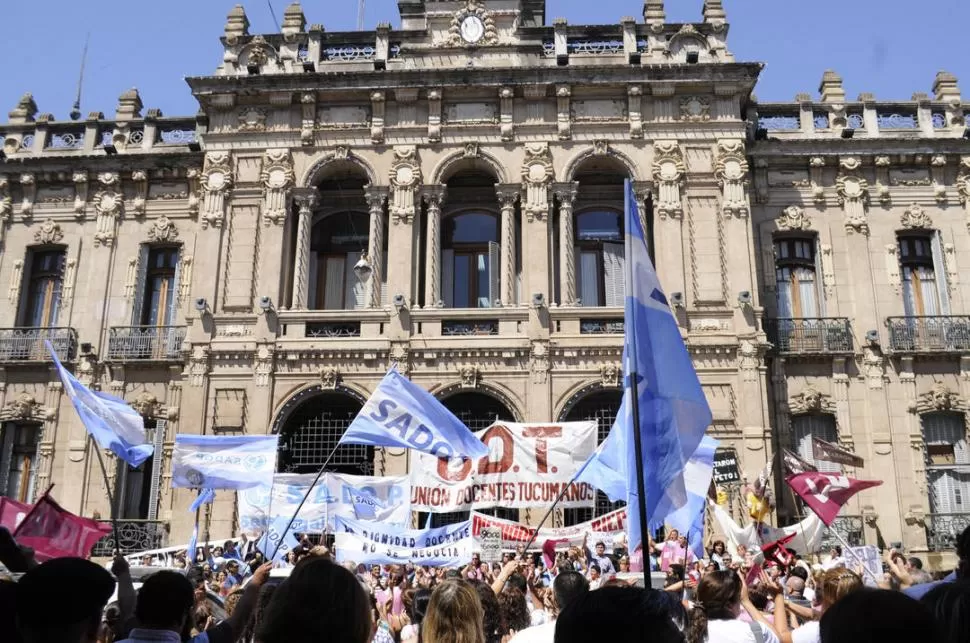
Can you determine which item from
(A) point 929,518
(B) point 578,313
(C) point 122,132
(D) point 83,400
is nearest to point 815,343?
(A) point 929,518

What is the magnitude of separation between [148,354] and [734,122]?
53.4 feet

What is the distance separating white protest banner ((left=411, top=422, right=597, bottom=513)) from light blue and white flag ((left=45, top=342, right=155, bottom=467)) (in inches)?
221

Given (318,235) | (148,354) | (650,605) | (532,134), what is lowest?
(650,605)

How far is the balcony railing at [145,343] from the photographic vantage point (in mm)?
22906

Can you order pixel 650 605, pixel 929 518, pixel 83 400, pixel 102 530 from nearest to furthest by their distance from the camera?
pixel 650 605
pixel 102 530
pixel 83 400
pixel 929 518

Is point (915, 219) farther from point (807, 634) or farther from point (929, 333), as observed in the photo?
point (807, 634)

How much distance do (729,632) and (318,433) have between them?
1720cm

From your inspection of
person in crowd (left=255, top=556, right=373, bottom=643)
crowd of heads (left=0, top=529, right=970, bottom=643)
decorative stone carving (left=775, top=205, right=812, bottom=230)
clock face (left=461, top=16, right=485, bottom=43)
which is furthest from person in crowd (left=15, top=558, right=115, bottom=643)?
decorative stone carving (left=775, top=205, right=812, bottom=230)

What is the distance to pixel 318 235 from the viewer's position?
78.4 feet

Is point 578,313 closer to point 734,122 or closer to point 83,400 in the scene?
point 734,122

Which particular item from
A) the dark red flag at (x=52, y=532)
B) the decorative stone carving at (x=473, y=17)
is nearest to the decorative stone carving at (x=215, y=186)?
the decorative stone carving at (x=473, y=17)

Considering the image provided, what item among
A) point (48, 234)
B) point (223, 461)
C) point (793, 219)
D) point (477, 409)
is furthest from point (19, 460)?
point (793, 219)

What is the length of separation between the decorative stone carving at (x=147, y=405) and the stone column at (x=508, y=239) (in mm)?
9245

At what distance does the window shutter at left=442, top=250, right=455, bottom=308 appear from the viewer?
23062 millimetres
